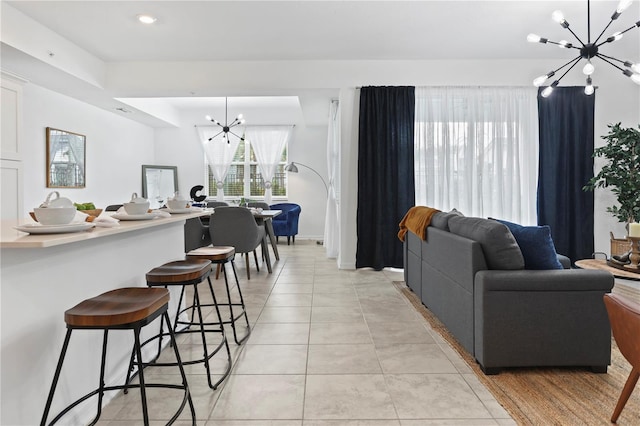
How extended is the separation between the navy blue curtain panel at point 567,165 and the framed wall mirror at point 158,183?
7.15m

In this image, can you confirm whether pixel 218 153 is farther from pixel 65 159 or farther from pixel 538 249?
pixel 538 249

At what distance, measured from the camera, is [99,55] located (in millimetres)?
4852

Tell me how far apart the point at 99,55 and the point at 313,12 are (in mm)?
3002

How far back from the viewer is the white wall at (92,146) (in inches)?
195

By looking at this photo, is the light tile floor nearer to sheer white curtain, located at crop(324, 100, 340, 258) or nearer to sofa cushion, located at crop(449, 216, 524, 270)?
sofa cushion, located at crop(449, 216, 524, 270)

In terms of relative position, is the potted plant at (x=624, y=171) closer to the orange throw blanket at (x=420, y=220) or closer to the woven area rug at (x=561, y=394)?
the orange throw blanket at (x=420, y=220)

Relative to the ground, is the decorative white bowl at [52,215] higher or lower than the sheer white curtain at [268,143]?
lower

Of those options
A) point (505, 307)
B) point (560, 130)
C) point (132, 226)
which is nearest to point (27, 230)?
point (132, 226)

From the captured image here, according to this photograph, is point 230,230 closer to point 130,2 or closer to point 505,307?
point 130,2

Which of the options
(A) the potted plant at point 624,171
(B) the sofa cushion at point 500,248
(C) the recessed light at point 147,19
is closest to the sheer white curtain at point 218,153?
(C) the recessed light at point 147,19

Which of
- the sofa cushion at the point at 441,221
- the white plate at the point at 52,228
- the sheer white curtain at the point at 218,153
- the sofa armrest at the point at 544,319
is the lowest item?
the sofa armrest at the point at 544,319

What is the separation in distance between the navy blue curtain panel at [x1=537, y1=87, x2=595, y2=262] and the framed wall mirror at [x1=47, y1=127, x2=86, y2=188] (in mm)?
6730

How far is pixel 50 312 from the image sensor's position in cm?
155

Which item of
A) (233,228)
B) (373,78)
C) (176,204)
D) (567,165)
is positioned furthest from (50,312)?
(567,165)
